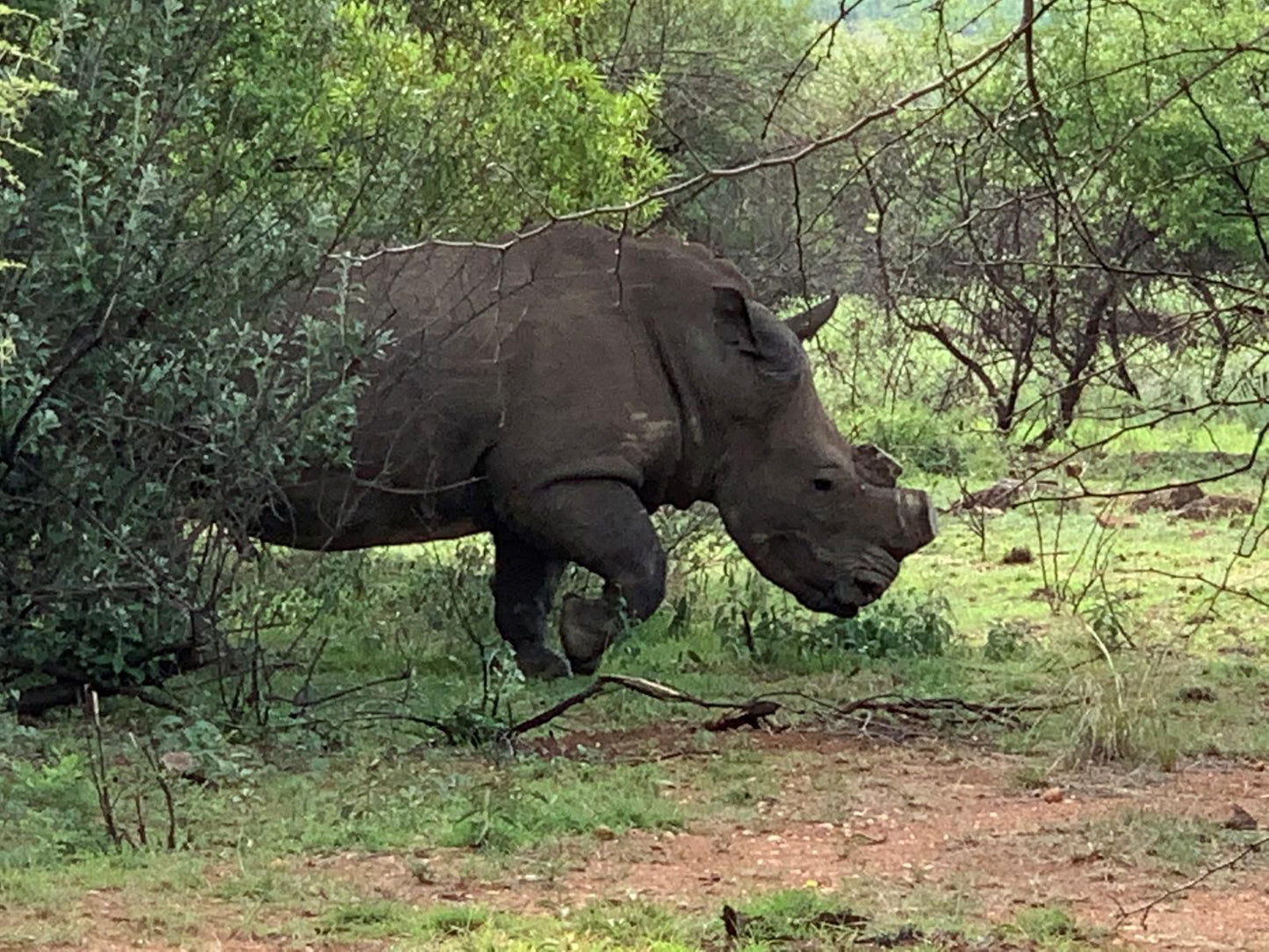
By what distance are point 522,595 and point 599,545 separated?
886mm

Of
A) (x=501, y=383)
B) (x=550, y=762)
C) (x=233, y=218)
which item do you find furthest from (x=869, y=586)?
(x=233, y=218)

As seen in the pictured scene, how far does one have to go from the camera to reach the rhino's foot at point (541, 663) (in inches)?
356

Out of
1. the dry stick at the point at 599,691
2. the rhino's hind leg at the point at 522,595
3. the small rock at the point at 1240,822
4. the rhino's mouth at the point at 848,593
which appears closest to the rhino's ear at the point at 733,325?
the rhino's mouth at the point at 848,593

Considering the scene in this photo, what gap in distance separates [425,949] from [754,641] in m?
5.08

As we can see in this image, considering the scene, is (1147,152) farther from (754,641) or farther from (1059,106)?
(754,641)

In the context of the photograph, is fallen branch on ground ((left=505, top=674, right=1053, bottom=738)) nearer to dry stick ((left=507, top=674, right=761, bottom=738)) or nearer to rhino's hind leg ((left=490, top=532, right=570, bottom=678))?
dry stick ((left=507, top=674, right=761, bottom=738))

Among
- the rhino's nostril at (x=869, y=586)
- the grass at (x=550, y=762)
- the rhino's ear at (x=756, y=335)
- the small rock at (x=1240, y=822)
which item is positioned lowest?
the small rock at (x=1240, y=822)

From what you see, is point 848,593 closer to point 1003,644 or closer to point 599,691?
point 1003,644

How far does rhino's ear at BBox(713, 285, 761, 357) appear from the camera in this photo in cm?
901

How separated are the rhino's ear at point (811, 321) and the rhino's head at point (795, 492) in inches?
8.1

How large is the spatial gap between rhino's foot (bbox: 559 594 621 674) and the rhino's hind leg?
2.04ft

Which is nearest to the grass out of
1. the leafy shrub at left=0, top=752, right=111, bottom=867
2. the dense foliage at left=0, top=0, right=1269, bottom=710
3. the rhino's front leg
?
the leafy shrub at left=0, top=752, right=111, bottom=867

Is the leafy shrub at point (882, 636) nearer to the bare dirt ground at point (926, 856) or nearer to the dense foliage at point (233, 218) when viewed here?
the dense foliage at point (233, 218)

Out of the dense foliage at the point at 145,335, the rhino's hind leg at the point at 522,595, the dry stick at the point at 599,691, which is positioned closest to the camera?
the dense foliage at the point at 145,335
